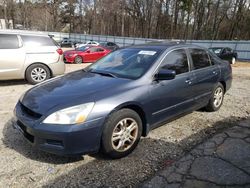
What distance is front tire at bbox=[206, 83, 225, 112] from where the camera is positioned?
16.4 ft

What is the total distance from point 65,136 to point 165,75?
164 cm

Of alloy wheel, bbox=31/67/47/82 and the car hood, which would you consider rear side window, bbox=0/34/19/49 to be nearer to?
alloy wheel, bbox=31/67/47/82

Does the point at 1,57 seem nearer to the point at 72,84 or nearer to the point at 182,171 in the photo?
the point at 72,84

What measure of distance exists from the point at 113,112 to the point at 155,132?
1.29 m

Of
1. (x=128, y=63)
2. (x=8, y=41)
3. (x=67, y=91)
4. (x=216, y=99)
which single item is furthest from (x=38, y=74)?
(x=216, y=99)

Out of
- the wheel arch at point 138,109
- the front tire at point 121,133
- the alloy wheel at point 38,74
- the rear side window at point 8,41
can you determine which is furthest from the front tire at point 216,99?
the rear side window at point 8,41

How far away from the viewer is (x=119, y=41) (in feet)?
120

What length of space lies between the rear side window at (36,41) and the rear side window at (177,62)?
4.77 m

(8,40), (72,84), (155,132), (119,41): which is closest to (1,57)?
(8,40)

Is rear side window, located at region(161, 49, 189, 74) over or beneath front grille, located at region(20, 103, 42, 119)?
over

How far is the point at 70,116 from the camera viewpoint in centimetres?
278

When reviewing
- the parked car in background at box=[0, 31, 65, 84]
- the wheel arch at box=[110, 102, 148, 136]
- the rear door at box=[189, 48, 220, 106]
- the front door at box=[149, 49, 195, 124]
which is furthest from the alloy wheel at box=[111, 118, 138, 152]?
the parked car in background at box=[0, 31, 65, 84]

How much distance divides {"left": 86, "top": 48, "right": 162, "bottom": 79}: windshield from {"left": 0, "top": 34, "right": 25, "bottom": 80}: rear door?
367 cm

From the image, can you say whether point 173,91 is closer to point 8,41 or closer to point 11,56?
point 11,56
